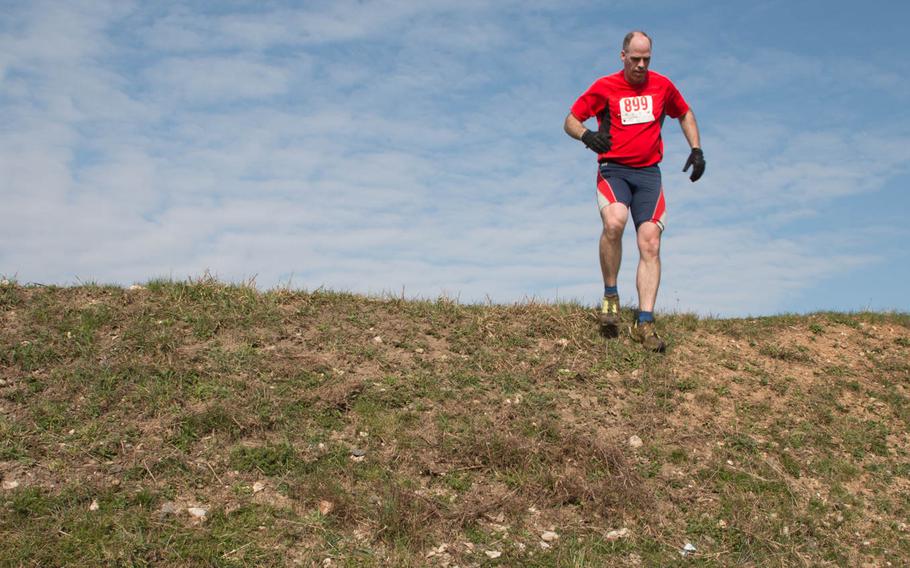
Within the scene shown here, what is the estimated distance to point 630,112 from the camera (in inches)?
311

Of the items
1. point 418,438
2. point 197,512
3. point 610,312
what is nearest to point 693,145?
point 610,312

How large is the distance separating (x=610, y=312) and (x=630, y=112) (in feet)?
6.47

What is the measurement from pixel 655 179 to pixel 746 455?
281cm

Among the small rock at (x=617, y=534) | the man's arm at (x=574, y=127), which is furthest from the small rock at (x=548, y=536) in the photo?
the man's arm at (x=574, y=127)

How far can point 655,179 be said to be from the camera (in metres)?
7.97

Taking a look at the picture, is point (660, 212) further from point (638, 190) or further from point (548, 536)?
point (548, 536)

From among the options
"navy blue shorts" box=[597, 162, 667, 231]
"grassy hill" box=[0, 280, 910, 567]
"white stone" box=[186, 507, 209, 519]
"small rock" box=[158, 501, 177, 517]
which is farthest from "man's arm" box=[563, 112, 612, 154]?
"small rock" box=[158, 501, 177, 517]

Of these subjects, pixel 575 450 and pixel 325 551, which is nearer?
pixel 325 551

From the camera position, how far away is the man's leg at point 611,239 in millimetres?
7812

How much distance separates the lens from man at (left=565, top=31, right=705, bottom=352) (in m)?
7.86

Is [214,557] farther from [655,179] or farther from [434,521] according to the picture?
[655,179]

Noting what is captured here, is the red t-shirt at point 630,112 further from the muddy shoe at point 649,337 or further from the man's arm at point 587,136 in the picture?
the muddy shoe at point 649,337

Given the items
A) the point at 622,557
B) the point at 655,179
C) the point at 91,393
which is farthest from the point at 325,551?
the point at 655,179

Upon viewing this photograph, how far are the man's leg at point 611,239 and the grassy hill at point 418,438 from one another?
1.92 feet
